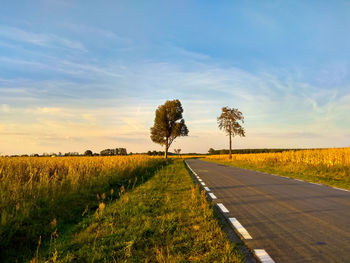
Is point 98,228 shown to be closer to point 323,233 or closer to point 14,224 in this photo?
point 14,224

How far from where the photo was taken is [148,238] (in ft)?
14.5

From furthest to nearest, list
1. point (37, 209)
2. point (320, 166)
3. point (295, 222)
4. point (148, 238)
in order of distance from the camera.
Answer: point (320, 166) < point (37, 209) < point (295, 222) < point (148, 238)

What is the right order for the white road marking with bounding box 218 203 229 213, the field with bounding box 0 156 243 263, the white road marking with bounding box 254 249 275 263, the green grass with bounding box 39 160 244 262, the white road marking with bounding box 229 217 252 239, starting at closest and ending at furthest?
the white road marking with bounding box 254 249 275 263 → the green grass with bounding box 39 160 244 262 → the field with bounding box 0 156 243 263 → the white road marking with bounding box 229 217 252 239 → the white road marking with bounding box 218 203 229 213

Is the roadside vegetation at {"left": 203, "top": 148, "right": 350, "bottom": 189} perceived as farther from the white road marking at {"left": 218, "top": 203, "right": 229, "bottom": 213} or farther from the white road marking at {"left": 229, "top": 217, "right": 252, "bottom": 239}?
the white road marking at {"left": 229, "top": 217, "right": 252, "bottom": 239}

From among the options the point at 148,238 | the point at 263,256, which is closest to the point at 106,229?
the point at 148,238

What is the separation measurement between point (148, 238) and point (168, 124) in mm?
58807

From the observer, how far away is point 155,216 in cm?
582

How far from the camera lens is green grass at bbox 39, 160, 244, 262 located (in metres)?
3.73

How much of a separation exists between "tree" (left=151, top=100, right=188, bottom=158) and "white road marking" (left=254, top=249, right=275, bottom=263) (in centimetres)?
5808

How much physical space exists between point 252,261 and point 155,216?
2772 millimetres

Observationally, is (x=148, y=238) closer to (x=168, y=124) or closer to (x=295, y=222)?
(x=295, y=222)

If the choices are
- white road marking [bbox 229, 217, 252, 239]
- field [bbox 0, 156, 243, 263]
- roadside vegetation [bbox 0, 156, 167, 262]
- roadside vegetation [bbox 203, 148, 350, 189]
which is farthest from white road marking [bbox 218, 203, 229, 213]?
roadside vegetation [bbox 203, 148, 350, 189]

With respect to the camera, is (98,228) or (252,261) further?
(98,228)

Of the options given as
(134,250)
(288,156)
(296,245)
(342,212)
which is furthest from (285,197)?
(288,156)
